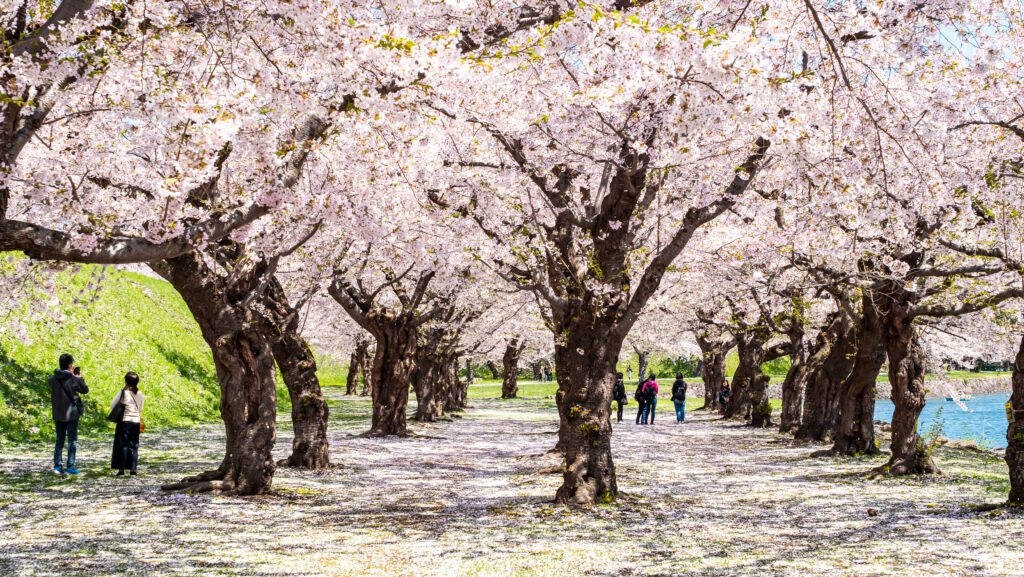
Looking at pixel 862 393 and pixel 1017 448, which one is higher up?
pixel 862 393

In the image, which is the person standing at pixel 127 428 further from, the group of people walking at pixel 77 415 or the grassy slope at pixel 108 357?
the grassy slope at pixel 108 357

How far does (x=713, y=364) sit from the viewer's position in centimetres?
4544

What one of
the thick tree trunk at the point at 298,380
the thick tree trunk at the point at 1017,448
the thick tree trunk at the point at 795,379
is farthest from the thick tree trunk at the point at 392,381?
the thick tree trunk at the point at 1017,448

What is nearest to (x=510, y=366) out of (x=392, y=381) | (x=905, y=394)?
(x=392, y=381)

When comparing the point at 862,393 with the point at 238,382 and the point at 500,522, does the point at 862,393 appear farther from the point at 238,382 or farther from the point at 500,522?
the point at 238,382

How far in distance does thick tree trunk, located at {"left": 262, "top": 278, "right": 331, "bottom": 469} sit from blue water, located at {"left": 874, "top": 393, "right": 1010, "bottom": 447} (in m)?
19.2

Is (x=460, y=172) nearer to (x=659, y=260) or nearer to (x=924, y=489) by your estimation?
(x=659, y=260)

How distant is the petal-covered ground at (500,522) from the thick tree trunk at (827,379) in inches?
185

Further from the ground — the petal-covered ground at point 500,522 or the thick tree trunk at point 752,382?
the thick tree trunk at point 752,382

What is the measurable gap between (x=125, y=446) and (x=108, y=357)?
13.8 meters

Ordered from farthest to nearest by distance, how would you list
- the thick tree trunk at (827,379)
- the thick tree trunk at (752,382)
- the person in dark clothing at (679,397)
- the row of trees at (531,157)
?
the person in dark clothing at (679,397) < the thick tree trunk at (752,382) < the thick tree trunk at (827,379) < the row of trees at (531,157)

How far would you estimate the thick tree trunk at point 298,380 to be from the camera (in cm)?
1633

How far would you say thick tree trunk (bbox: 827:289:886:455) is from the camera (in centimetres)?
1897

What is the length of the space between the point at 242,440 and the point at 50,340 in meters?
Result: 15.8
